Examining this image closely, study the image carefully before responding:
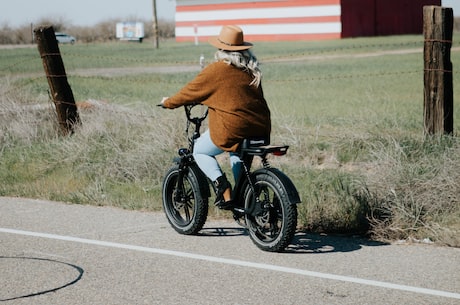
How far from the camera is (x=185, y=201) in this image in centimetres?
844

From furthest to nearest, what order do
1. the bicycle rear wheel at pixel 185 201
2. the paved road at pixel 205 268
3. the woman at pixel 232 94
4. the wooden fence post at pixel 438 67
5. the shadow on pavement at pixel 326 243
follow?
the wooden fence post at pixel 438 67 → the bicycle rear wheel at pixel 185 201 → the woman at pixel 232 94 → the shadow on pavement at pixel 326 243 → the paved road at pixel 205 268

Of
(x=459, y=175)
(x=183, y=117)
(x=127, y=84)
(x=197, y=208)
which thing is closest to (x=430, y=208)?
(x=459, y=175)

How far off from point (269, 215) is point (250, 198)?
0.27 meters

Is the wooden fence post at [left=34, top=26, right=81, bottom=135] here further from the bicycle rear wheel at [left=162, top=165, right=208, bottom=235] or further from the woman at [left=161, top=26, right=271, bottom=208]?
the woman at [left=161, top=26, right=271, bottom=208]

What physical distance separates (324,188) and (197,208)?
1.86m

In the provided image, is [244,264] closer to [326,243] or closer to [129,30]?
[326,243]

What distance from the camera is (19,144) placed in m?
13.6

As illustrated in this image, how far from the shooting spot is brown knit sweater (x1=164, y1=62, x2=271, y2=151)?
7676 millimetres

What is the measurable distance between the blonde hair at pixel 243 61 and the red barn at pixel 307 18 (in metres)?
63.0

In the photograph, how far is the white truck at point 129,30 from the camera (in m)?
102

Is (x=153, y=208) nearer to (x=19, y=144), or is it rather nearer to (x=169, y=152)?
(x=169, y=152)

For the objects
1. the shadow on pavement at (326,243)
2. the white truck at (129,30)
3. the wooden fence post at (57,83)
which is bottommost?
the shadow on pavement at (326,243)

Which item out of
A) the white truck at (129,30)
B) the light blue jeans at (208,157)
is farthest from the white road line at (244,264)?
the white truck at (129,30)

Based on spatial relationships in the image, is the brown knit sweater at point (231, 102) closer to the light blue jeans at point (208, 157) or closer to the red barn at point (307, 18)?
the light blue jeans at point (208, 157)
